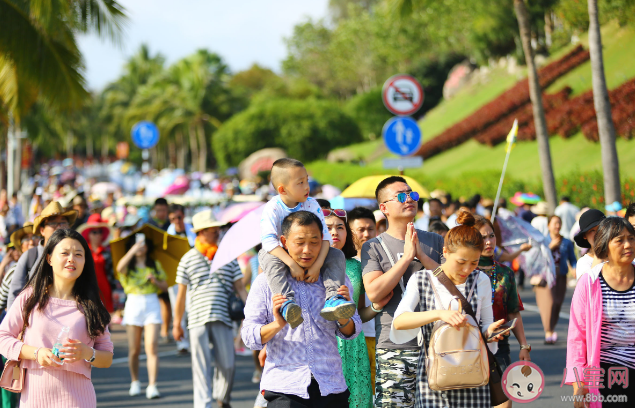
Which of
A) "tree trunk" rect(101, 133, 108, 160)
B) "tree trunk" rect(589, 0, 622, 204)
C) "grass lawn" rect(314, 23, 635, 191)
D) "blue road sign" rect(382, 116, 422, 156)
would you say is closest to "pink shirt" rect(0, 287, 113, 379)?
"blue road sign" rect(382, 116, 422, 156)

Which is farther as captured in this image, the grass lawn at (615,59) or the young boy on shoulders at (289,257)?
the grass lawn at (615,59)

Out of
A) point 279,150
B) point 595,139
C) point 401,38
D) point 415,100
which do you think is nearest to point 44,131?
point 279,150

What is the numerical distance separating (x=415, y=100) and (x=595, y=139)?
13639 mm

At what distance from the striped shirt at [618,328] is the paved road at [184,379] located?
2.86 metres

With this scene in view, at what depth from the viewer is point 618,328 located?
13.6 feet

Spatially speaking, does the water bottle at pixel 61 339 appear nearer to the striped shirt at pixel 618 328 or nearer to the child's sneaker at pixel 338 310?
the child's sneaker at pixel 338 310

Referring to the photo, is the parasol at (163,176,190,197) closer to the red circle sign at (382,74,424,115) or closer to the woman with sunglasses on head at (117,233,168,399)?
the red circle sign at (382,74,424,115)

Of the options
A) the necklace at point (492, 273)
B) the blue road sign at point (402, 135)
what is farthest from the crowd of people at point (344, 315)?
the blue road sign at point (402, 135)

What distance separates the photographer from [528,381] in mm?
4129

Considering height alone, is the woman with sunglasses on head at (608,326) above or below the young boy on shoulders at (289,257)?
below

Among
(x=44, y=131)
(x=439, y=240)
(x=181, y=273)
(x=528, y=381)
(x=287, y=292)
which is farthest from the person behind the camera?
(x=44, y=131)

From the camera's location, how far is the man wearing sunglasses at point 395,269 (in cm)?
433

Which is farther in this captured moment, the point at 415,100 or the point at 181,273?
the point at 415,100

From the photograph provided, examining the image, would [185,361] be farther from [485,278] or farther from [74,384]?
[485,278]
